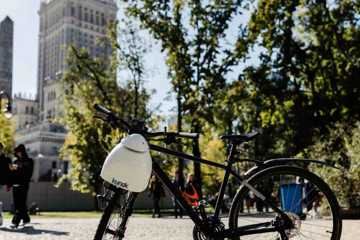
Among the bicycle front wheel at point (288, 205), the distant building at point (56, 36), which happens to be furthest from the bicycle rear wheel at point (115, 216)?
the distant building at point (56, 36)

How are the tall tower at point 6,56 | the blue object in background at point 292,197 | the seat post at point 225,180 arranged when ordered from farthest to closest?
the tall tower at point 6,56 → the blue object in background at point 292,197 → the seat post at point 225,180

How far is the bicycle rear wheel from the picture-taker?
13.0 feet

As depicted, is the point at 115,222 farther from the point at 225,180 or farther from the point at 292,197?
the point at 292,197

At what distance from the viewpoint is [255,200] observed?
191 inches

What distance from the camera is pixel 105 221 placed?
13.0 feet

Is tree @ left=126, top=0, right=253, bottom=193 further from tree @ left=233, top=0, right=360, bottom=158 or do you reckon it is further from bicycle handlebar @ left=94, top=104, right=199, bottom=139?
bicycle handlebar @ left=94, top=104, right=199, bottom=139

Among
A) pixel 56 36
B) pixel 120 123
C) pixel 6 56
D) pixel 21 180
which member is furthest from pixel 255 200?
Result: pixel 56 36

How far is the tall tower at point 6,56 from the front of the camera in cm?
1234

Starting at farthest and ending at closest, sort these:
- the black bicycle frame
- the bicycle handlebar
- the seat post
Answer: the seat post, the black bicycle frame, the bicycle handlebar

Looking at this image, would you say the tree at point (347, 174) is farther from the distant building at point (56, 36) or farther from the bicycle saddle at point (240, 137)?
the distant building at point (56, 36)

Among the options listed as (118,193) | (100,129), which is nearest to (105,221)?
(118,193)

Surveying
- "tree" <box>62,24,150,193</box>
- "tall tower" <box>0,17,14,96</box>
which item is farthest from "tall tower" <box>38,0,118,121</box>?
"tall tower" <box>0,17,14,96</box>

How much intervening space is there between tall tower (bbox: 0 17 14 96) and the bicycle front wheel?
877 cm

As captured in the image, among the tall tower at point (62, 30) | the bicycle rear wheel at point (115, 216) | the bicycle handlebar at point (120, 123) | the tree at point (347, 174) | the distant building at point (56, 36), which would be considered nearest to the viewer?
the bicycle rear wheel at point (115, 216)
